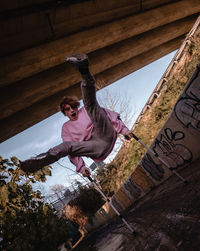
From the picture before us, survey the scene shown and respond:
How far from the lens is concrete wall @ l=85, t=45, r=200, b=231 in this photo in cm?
296

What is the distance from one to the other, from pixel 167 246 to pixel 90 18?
11.4ft

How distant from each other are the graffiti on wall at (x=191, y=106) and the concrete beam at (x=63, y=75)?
1.72 meters

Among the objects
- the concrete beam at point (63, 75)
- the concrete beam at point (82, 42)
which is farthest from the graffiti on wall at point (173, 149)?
the concrete beam at point (82, 42)

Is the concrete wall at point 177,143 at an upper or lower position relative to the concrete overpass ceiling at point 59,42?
lower

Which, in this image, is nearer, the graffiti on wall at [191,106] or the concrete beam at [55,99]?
the graffiti on wall at [191,106]

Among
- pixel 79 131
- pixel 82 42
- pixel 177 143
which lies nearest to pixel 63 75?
pixel 82 42

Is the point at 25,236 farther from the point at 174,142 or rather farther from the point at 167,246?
the point at 174,142

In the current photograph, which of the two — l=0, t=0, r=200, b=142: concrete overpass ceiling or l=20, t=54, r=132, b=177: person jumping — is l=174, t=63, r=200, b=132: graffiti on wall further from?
l=0, t=0, r=200, b=142: concrete overpass ceiling

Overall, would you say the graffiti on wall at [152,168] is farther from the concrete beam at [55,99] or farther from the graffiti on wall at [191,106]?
the concrete beam at [55,99]

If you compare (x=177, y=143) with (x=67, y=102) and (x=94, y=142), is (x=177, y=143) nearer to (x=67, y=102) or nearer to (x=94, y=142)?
(x=94, y=142)

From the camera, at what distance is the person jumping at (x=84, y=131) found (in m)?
2.01

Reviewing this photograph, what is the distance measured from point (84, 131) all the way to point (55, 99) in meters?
1.47

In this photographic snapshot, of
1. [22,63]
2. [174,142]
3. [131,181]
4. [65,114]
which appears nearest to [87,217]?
[131,181]

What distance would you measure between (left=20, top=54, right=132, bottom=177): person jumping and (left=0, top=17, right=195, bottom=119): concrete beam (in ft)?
2.24
